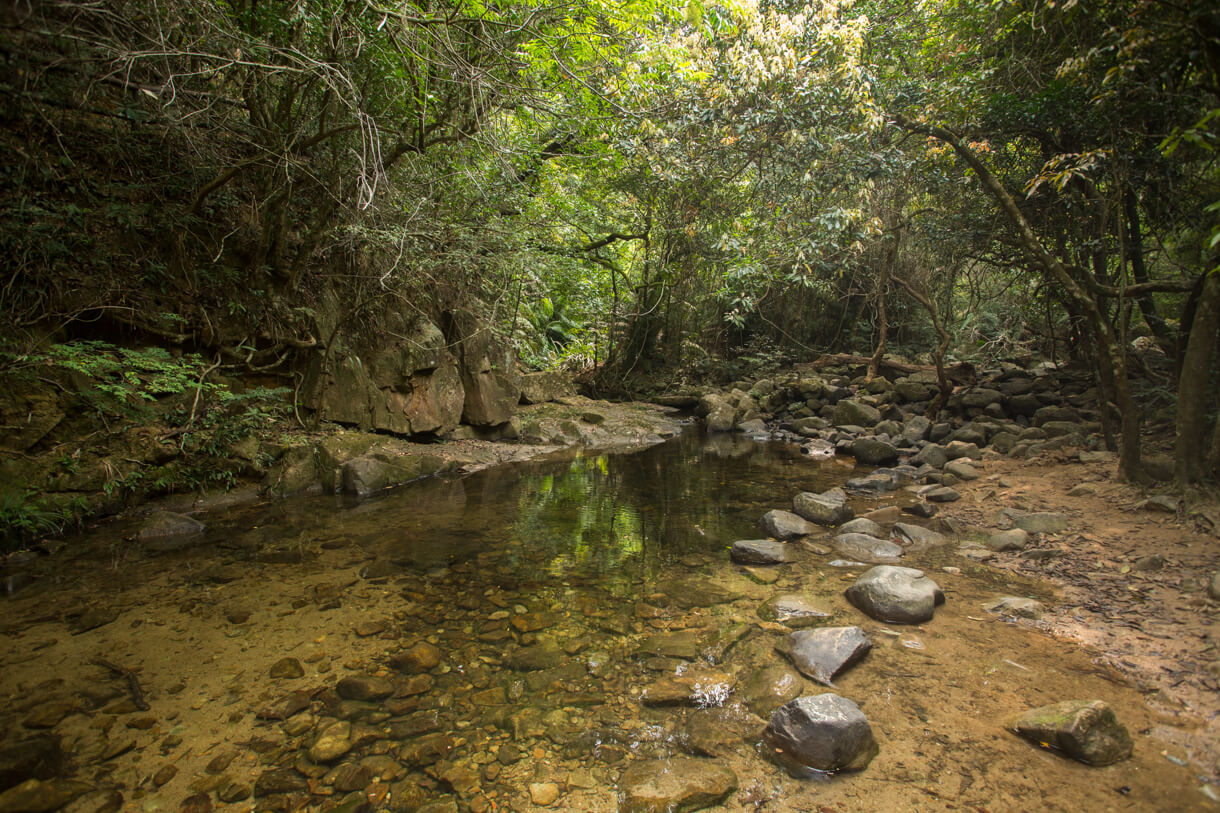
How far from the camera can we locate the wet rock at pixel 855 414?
34.8 ft

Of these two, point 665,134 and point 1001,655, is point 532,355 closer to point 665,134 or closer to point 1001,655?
point 665,134

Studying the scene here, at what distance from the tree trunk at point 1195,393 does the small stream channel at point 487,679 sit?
74.9 inches

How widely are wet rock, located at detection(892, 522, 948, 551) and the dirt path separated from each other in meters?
0.49

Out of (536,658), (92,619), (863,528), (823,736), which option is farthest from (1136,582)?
(92,619)

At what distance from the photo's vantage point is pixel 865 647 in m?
2.92

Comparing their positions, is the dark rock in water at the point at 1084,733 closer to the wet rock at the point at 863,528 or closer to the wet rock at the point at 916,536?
the wet rock at the point at 916,536

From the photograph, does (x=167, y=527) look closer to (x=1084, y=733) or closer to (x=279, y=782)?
(x=279, y=782)

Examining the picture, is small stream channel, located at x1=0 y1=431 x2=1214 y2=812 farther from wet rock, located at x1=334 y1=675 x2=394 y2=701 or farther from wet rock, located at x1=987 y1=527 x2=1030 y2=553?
wet rock, located at x1=987 y1=527 x2=1030 y2=553

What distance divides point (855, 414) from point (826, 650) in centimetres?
898

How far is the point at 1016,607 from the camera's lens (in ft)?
11.0

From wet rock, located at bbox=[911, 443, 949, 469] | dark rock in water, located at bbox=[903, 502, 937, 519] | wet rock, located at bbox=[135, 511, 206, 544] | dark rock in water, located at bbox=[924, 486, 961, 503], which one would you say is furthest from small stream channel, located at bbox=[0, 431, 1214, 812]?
wet rock, located at bbox=[911, 443, 949, 469]

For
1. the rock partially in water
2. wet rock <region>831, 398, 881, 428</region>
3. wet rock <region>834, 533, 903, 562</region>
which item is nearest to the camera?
wet rock <region>834, 533, 903, 562</region>

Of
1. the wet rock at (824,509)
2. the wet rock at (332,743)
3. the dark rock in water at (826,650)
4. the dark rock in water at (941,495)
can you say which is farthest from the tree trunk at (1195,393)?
the wet rock at (332,743)

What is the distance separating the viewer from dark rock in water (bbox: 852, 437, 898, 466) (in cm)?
823
